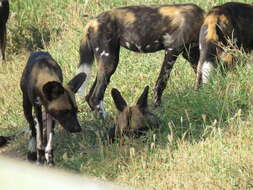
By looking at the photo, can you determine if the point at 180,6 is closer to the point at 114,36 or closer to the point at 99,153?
the point at 114,36

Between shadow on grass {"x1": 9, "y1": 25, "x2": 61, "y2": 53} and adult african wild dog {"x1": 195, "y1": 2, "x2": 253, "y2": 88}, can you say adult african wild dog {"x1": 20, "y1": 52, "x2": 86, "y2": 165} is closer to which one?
adult african wild dog {"x1": 195, "y1": 2, "x2": 253, "y2": 88}

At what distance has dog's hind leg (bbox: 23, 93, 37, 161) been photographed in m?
4.24

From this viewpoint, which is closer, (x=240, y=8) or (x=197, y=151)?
(x=197, y=151)

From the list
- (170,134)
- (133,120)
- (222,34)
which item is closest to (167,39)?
(222,34)

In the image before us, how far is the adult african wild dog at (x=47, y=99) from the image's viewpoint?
382cm

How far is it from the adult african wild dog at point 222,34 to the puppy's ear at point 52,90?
4.22 ft

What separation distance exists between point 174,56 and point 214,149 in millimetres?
1953

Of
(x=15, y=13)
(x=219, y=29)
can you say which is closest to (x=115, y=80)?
(x=219, y=29)

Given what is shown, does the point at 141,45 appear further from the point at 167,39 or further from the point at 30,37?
the point at 30,37

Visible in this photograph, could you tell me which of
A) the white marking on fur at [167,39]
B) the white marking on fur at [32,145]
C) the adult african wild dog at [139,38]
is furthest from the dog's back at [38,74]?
the white marking on fur at [167,39]

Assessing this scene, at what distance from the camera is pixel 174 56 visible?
5.10 meters

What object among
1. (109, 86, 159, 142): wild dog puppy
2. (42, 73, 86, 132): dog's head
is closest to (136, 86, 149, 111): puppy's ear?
(109, 86, 159, 142): wild dog puppy

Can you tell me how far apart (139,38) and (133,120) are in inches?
48.7

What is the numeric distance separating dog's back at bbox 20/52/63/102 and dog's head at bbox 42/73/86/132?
0.15 metres
